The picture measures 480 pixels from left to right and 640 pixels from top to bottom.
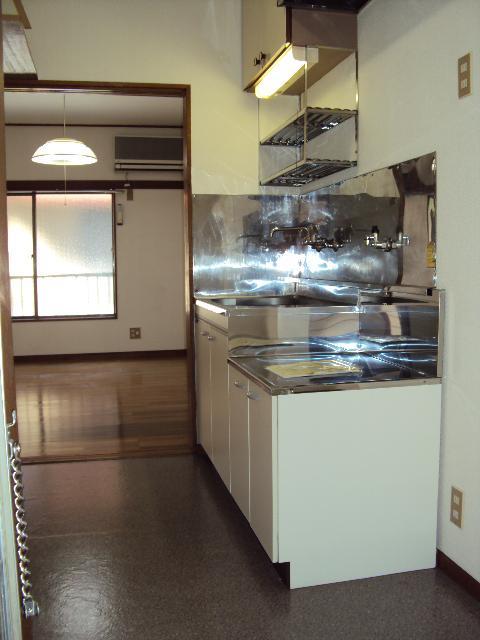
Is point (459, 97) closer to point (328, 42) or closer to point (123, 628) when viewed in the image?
point (328, 42)

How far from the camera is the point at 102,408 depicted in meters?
5.20

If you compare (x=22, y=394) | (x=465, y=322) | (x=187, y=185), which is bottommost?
(x=22, y=394)

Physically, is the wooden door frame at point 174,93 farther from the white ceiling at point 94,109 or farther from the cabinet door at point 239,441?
the white ceiling at point 94,109

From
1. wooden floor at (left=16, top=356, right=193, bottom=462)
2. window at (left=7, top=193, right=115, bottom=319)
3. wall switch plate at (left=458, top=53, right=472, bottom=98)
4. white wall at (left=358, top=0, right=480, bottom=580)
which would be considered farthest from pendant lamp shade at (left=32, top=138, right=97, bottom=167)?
wall switch plate at (left=458, top=53, right=472, bottom=98)

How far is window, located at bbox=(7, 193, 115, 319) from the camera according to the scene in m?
7.57

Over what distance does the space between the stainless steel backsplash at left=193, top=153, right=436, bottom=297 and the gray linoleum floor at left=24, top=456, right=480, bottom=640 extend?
3.84 feet

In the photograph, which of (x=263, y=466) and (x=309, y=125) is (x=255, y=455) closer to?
(x=263, y=466)

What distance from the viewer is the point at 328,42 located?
293cm

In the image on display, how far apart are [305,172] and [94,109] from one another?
4021 mm

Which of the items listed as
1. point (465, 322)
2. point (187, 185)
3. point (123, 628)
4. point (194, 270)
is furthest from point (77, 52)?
point (123, 628)

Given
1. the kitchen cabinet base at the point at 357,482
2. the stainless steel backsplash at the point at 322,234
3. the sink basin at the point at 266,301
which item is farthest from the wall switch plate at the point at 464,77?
the sink basin at the point at 266,301

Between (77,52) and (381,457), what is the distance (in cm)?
290

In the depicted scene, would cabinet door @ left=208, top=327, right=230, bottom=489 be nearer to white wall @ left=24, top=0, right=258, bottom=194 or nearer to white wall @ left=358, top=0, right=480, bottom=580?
white wall @ left=358, top=0, right=480, bottom=580

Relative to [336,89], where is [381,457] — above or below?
below
